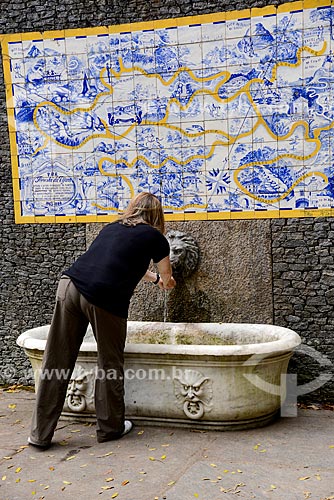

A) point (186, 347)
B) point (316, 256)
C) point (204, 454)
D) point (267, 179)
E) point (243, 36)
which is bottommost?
point (204, 454)

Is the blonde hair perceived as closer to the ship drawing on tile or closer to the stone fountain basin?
the stone fountain basin

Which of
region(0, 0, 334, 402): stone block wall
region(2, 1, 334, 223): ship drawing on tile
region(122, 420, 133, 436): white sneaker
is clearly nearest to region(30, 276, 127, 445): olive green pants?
region(122, 420, 133, 436): white sneaker

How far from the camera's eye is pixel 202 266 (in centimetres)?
557

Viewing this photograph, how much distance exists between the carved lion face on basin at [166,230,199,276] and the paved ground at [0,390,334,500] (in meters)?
1.29

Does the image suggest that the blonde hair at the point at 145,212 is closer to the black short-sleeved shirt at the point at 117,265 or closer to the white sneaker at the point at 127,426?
the black short-sleeved shirt at the point at 117,265

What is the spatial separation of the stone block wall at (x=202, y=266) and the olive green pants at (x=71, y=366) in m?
1.22

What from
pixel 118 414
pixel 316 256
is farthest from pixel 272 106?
pixel 118 414

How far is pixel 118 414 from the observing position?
459 cm

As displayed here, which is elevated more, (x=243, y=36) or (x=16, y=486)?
(x=243, y=36)

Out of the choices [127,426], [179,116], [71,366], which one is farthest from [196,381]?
[179,116]

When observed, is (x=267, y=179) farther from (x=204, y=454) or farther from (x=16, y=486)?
(x=16, y=486)

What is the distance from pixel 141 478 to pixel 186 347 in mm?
958

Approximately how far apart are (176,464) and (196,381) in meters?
0.63

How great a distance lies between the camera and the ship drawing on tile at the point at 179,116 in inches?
206
